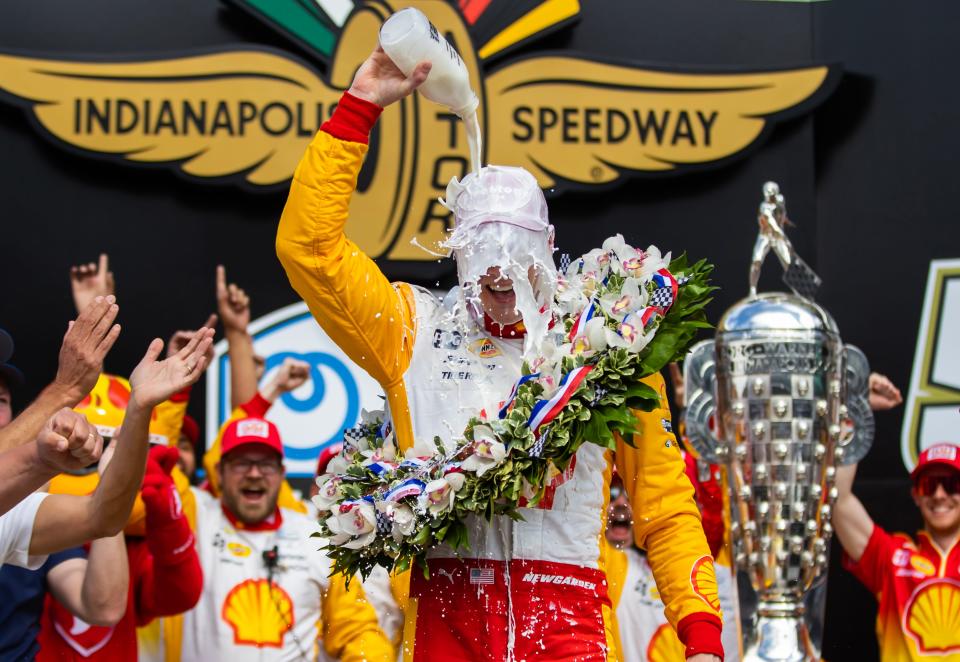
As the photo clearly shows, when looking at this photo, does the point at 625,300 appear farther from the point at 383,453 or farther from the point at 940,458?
the point at 940,458

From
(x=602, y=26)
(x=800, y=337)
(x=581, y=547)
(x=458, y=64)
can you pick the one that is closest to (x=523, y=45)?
(x=602, y=26)

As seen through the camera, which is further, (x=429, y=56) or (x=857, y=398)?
(x=857, y=398)

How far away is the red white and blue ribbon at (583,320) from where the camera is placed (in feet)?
10.8

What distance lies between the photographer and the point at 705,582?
10.6 ft

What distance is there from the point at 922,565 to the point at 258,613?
2.61 metres

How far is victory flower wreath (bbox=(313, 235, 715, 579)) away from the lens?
3100 mm

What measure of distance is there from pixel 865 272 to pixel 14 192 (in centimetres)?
413

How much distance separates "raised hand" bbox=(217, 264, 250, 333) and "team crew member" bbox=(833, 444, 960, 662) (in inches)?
105

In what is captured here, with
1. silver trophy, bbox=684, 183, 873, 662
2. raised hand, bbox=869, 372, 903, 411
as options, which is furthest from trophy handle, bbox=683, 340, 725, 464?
raised hand, bbox=869, 372, 903, 411

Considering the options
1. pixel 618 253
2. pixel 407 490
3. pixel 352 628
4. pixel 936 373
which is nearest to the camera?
pixel 407 490

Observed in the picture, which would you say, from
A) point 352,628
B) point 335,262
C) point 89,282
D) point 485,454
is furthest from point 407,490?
point 89,282

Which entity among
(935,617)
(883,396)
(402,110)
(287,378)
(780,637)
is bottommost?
(780,637)

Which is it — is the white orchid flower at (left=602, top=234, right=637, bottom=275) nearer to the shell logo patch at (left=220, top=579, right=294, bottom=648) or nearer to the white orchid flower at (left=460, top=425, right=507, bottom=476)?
the white orchid flower at (left=460, top=425, right=507, bottom=476)

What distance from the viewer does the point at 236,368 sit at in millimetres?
6230
